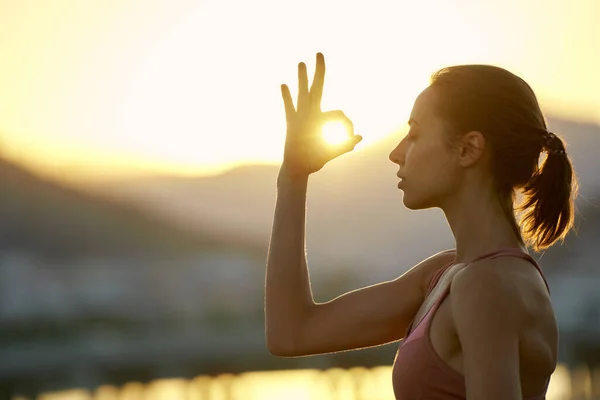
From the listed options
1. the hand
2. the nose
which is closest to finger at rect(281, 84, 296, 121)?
the hand

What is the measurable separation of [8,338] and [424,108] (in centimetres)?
5120

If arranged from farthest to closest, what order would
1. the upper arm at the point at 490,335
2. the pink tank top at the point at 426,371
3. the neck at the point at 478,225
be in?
the neck at the point at 478,225, the pink tank top at the point at 426,371, the upper arm at the point at 490,335

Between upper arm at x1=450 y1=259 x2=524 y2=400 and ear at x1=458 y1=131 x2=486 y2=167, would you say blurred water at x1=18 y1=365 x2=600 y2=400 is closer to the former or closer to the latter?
ear at x1=458 y1=131 x2=486 y2=167

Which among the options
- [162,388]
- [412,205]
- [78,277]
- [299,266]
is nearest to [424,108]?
[412,205]

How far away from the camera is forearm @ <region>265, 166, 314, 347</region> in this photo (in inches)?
111

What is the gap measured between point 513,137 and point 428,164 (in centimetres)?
20

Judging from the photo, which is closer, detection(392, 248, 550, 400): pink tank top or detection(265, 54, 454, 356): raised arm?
detection(392, 248, 550, 400): pink tank top

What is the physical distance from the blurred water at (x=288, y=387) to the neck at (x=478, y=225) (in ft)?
130

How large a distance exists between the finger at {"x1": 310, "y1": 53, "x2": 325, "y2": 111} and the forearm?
0.60ft

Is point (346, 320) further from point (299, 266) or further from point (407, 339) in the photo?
point (407, 339)

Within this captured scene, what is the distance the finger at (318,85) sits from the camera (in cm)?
283

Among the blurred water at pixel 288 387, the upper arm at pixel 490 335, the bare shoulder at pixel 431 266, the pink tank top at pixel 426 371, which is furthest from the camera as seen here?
the blurred water at pixel 288 387

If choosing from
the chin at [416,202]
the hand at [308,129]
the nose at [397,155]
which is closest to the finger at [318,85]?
the hand at [308,129]

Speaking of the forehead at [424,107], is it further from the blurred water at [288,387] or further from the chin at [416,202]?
the blurred water at [288,387]
